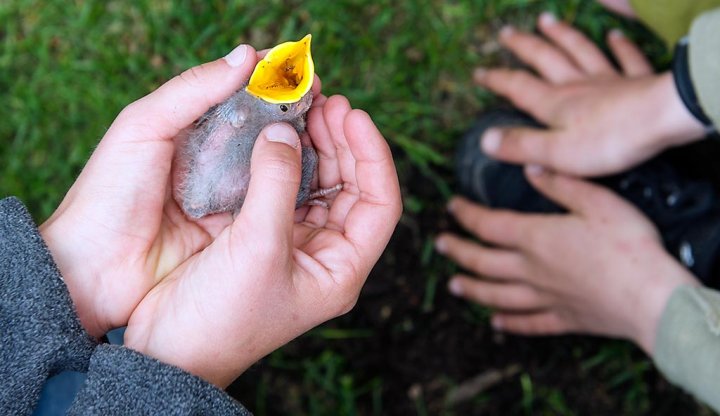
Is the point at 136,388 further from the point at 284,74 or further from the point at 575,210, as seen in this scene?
the point at 575,210

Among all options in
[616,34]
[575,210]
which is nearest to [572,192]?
[575,210]

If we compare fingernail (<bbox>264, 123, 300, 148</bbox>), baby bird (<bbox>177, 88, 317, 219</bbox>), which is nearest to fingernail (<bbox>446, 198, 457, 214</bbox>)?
baby bird (<bbox>177, 88, 317, 219</bbox>)

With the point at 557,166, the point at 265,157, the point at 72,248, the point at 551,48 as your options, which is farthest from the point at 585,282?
the point at 72,248

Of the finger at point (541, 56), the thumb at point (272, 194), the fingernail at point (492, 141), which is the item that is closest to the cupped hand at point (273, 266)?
the thumb at point (272, 194)

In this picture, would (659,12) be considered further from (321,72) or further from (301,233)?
(301,233)

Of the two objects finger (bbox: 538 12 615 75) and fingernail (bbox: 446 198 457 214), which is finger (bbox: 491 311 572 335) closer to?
fingernail (bbox: 446 198 457 214)

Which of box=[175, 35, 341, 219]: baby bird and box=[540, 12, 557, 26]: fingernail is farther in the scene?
box=[540, 12, 557, 26]: fingernail

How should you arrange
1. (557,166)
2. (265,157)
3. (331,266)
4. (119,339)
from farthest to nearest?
(557,166) → (119,339) → (331,266) → (265,157)
